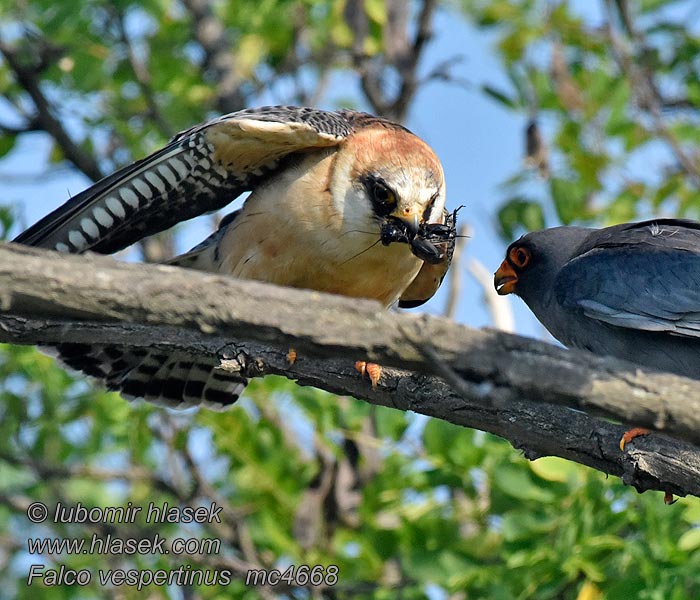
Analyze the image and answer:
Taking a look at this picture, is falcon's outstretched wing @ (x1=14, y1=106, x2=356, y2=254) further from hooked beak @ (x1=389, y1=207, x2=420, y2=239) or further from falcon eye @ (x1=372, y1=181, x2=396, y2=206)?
hooked beak @ (x1=389, y1=207, x2=420, y2=239)

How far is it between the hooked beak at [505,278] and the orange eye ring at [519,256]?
0.05 m

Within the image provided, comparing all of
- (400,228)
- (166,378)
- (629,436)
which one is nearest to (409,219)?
(400,228)

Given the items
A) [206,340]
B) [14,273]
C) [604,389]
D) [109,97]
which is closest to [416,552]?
[206,340]

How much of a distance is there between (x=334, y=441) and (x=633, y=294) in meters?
3.07

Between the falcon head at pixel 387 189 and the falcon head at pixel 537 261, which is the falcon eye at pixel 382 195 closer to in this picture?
the falcon head at pixel 387 189

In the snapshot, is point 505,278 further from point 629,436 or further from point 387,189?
point 629,436

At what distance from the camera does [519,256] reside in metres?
6.23

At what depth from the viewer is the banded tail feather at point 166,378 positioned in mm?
5656

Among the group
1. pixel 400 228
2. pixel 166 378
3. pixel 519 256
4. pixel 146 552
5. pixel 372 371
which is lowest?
pixel 146 552

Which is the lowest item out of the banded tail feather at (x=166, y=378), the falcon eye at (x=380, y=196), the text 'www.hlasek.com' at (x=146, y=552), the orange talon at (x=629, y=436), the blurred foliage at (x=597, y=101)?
the orange talon at (x=629, y=436)

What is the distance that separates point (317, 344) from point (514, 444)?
6.44 ft

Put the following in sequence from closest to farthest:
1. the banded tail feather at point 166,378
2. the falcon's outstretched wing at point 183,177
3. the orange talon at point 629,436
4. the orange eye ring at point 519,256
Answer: the orange talon at point 629,436 → the falcon's outstretched wing at point 183,177 → the banded tail feather at point 166,378 → the orange eye ring at point 519,256

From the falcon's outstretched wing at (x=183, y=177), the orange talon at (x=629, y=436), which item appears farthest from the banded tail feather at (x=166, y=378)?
the orange talon at (x=629, y=436)

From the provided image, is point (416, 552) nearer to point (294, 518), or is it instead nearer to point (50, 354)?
point (294, 518)
